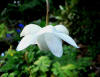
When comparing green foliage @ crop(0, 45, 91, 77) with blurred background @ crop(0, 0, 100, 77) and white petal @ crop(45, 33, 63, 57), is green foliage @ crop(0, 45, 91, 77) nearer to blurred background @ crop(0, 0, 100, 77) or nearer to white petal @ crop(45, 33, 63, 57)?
blurred background @ crop(0, 0, 100, 77)

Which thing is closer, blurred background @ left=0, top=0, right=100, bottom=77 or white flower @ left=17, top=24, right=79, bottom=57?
white flower @ left=17, top=24, right=79, bottom=57

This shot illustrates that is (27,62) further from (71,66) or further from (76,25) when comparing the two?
(76,25)

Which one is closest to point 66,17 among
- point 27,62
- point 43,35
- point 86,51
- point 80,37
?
point 80,37

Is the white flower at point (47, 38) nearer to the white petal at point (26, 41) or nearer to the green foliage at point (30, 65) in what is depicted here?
the white petal at point (26, 41)

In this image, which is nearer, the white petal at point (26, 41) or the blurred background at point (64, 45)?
the white petal at point (26, 41)

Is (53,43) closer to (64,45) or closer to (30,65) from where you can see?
(30,65)

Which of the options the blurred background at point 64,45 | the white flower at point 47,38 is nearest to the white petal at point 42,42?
the white flower at point 47,38

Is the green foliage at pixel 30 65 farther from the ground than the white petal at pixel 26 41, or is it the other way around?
the white petal at pixel 26 41

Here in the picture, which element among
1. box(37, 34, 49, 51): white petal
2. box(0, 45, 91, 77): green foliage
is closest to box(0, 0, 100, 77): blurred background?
box(0, 45, 91, 77): green foliage
